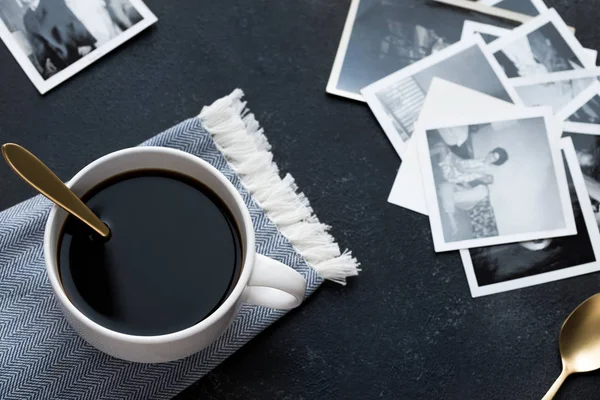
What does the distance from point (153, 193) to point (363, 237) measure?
268 millimetres

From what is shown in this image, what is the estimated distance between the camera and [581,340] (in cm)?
75

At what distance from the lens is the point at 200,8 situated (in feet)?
2.78

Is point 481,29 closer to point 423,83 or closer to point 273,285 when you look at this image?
point 423,83

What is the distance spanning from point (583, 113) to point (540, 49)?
9cm

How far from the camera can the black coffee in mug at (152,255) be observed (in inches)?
22.3

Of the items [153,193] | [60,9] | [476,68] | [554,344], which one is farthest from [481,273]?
[60,9]

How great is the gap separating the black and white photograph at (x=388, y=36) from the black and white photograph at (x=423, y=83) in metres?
0.01

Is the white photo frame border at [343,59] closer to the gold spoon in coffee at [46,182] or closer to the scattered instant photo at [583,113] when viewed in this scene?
the scattered instant photo at [583,113]

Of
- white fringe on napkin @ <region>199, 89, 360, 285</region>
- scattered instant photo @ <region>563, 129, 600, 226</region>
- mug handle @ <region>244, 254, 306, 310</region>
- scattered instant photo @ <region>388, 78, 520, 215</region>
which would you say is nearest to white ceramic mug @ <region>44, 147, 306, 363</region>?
mug handle @ <region>244, 254, 306, 310</region>

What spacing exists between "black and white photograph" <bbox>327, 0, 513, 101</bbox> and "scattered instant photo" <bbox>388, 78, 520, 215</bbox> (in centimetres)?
5

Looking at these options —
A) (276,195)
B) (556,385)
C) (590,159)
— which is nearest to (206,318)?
(276,195)

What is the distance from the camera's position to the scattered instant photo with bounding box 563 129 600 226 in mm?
824

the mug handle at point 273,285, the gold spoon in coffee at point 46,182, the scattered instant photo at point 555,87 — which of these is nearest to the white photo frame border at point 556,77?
the scattered instant photo at point 555,87

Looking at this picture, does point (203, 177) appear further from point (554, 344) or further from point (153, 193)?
point (554, 344)
